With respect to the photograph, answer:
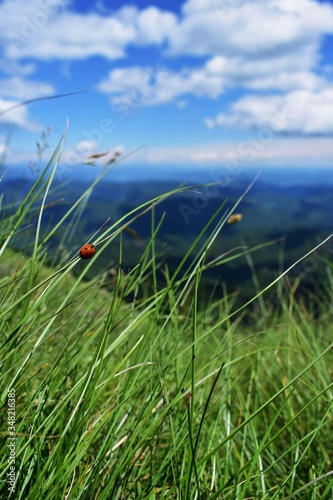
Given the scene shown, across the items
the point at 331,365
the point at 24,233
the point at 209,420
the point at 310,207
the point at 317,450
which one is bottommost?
the point at 310,207

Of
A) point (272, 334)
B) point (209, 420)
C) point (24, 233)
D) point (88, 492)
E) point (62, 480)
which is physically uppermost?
point (24, 233)

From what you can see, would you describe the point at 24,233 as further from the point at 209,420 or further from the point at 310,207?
the point at 310,207

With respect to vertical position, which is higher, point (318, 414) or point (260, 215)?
point (318, 414)

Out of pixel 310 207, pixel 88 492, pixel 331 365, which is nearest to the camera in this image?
pixel 88 492

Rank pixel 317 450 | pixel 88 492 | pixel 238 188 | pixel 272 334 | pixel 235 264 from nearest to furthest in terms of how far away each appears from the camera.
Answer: pixel 88 492
pixel 317 450
pixel 272 334
pixel 235 264
pixel 238 188

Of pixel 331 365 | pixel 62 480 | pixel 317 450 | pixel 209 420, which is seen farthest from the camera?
pixel 331 365

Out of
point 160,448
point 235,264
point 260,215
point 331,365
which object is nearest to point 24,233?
point 160,448

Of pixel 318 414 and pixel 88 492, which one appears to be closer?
pixel 88 492

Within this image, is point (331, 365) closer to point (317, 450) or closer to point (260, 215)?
point (317, 450)

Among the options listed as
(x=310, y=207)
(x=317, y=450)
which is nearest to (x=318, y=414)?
(x=317, y=450)
